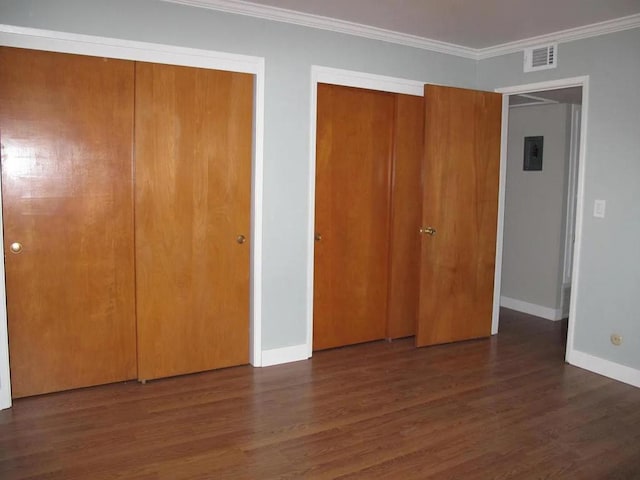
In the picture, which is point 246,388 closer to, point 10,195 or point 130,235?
point 130,235

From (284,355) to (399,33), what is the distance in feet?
8.62

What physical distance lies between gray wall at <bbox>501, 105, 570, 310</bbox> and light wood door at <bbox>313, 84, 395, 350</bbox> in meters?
1.97

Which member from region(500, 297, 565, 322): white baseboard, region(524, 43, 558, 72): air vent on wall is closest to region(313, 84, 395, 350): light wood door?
region(524, 43, 558, 72): air vent on wall

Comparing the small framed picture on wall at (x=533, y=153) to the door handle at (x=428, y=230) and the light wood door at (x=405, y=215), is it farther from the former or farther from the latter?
the door handle at (x=428, y=230)

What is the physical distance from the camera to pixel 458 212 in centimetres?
449

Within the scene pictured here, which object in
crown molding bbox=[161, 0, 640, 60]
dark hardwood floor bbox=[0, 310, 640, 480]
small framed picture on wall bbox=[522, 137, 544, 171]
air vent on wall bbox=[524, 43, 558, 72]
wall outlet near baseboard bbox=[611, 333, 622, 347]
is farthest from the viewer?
small framed picture on wall bbox=[522, 137, 544, 171]

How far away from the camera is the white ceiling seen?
3441 mm

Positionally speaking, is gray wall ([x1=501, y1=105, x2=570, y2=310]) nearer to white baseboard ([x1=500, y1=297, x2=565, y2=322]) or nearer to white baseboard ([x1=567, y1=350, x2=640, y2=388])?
white baseboard ([x1=500, y1=297, x2=565, y2=322])

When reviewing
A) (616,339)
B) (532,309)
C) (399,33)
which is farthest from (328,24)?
(532,309)

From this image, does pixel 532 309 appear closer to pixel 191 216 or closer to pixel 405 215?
pixel 405 215

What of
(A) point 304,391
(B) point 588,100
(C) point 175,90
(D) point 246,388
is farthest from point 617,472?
(C) point 175,90

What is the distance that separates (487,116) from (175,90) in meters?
2.57

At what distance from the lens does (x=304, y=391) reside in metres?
3.51

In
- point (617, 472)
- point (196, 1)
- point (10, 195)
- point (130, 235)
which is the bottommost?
point (617, 472)
